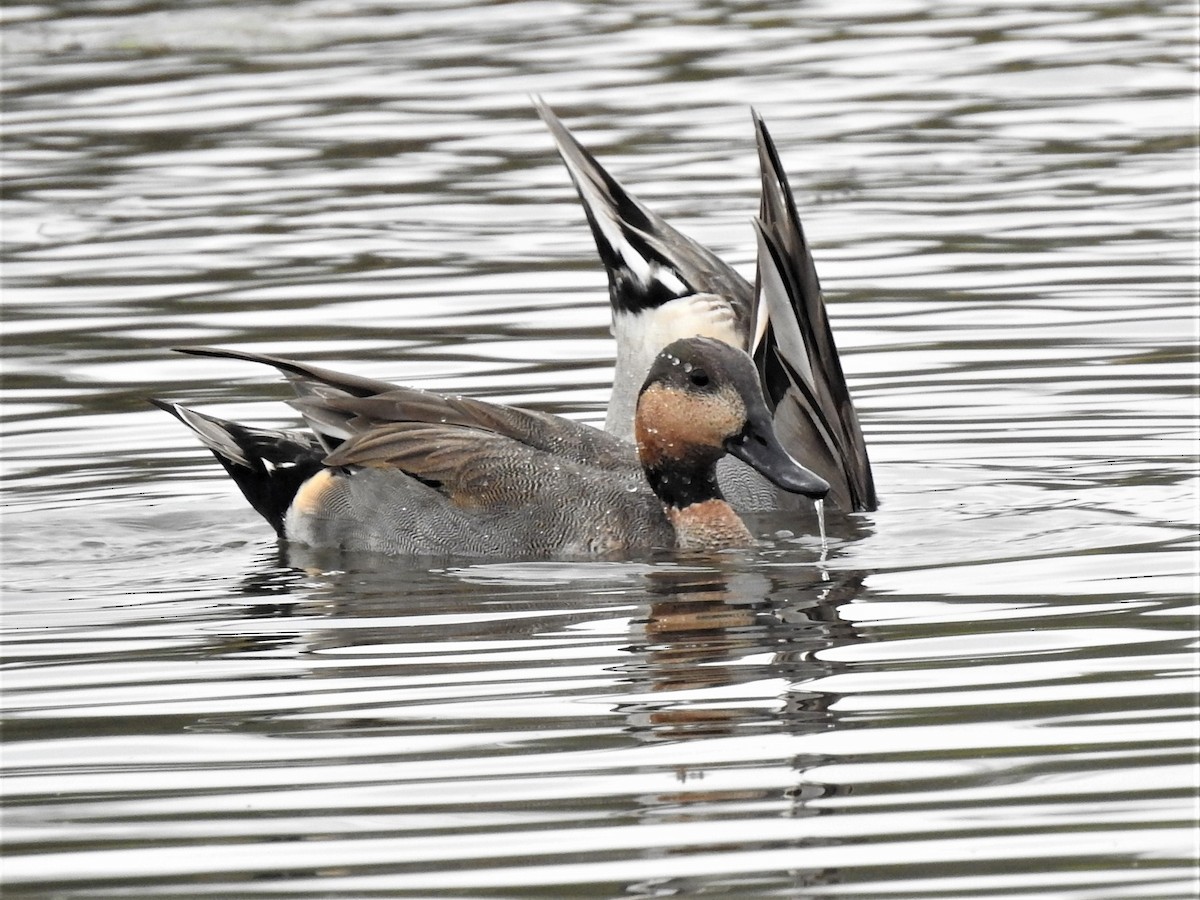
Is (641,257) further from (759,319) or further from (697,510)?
(697,510)

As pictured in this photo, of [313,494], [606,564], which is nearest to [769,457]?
[606,564]

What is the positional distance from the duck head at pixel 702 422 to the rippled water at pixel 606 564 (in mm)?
310

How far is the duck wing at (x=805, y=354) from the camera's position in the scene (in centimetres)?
821

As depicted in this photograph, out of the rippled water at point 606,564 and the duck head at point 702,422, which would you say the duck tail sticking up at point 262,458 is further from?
the duck head at point 702,422

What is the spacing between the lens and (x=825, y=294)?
11.5 m

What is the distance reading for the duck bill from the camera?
759 cm

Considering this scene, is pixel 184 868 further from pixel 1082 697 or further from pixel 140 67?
pixel 140 67

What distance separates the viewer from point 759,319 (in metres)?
8.43

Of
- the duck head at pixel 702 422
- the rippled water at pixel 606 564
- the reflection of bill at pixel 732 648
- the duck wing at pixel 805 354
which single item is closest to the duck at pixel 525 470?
the duck head at pixel 702 422

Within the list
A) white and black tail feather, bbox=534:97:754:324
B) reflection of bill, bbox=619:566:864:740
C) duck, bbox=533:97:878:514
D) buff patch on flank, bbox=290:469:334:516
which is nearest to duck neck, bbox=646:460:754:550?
reflection of bill, bbox=619:566:864:740

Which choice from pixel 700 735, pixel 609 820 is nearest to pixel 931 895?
pixel 609 820

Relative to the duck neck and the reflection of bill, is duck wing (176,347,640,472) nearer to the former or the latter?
the duck neck

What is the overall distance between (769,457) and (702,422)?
0.24 metres

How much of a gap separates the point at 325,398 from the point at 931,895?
13.4ft
